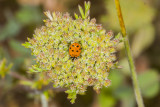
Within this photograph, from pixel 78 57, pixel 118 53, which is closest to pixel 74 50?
pixel 78 57

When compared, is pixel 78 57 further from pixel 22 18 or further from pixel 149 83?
pixel 22 18

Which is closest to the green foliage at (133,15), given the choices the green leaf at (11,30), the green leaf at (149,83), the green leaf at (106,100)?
the green leaf at (149,83)

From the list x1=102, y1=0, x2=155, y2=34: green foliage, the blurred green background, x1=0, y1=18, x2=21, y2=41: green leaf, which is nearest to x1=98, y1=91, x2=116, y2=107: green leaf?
the blurred green background

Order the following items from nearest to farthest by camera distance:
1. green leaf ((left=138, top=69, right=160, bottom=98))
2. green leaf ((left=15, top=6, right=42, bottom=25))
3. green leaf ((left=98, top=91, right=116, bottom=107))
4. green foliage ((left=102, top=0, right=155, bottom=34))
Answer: green leaf ((left=138, top=69, right=160, bottom=98)) → green leaf ((left=98, top=91, right=116, bottom=107)) → green foliage ((left=102, top=0, right=155, bottom=34)) → green leaf ((left=15, top=6, right=42, bottom=25))

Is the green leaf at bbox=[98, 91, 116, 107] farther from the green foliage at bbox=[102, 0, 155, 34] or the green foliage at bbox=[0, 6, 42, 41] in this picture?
the green foliage at bbox=[0, 6, 42, 41]

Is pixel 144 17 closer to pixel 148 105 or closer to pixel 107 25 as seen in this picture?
pixel 107 25

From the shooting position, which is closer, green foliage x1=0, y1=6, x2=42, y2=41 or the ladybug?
the ladybug
